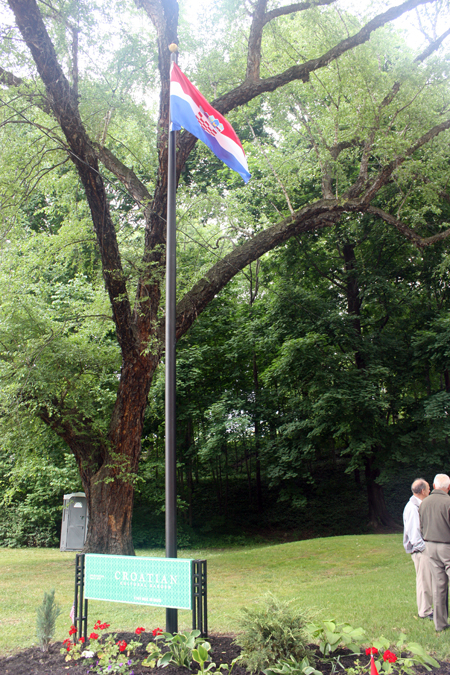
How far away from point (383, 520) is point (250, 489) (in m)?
7.13

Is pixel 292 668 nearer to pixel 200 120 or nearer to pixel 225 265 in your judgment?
pixel 200 120

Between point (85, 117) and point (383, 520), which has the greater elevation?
point (85, 117)

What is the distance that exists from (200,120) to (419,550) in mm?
5984

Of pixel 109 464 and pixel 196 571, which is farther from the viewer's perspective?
pixel 109 464

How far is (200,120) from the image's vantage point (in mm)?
6469

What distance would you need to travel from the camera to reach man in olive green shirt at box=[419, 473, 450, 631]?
16.9 ft

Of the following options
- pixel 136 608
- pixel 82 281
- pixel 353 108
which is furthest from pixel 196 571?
pixel 82 281

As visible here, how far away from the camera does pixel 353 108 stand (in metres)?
11.2

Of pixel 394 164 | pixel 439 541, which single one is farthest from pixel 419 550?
pixel 394 164

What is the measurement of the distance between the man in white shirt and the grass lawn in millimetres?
210

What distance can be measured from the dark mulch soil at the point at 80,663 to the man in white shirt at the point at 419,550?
150 cm

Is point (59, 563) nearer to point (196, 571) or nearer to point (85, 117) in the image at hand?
point (196, 571)

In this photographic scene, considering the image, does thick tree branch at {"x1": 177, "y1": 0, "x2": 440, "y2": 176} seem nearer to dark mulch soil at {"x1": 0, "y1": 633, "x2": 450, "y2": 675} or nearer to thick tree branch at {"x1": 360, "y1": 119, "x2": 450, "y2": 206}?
thick tree branch at {"x1": 360, "y1": 119, "x2": 450, "y2": 206}

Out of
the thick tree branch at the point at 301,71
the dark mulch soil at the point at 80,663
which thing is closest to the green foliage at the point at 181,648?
the dark mulch soil at the point at 80,663
